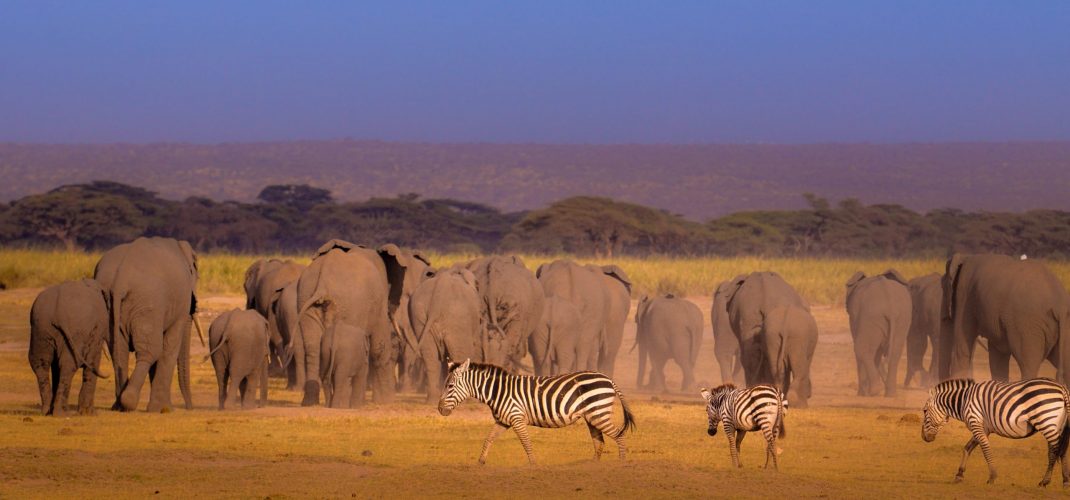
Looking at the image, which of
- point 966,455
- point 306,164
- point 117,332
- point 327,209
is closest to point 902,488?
point 966,455

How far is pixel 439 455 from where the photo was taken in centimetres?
1418

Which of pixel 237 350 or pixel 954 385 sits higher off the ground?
pixel 954 385

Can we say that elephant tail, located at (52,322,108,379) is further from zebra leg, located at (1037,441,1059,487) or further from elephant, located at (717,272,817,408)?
zebra leg, located at (1037,441,1059,487)

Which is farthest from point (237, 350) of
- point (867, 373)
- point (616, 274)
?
point (867, 373)

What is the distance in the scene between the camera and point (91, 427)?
15.2 metres

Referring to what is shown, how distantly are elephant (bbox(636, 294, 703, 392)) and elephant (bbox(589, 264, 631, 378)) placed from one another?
0.47m

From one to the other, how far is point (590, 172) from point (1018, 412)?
135 meters

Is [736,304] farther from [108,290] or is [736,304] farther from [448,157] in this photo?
[448,157]

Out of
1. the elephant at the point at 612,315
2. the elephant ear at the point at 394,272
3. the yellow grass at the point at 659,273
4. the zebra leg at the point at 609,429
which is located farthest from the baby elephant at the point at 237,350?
the yellow grass at the point at 659,273

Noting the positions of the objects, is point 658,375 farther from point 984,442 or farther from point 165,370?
point 984,442

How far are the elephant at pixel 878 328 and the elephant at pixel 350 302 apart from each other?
7.47 m

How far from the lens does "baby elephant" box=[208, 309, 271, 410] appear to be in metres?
17.7

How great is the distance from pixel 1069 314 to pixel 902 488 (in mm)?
7077

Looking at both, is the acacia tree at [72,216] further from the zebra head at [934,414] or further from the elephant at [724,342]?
the zebra head at [934,414]
